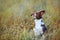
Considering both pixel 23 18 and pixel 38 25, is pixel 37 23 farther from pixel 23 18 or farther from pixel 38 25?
pixel 23 18

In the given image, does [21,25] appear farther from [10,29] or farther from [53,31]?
[53,31]

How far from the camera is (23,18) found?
5.97 ft

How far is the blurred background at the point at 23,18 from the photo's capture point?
1.78 metres

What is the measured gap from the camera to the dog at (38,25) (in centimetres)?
180

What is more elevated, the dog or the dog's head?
the dog's head

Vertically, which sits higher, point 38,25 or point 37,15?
point 37,15

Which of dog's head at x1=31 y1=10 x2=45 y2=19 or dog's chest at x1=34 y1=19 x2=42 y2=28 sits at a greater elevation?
dog's head at x1=31 y1=10 x2=45 y2=19

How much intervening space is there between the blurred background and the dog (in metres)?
0.04

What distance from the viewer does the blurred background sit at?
178cm

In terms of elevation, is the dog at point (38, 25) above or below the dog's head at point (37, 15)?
below

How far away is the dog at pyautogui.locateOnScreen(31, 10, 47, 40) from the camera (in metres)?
1.80

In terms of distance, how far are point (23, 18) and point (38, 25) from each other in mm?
203

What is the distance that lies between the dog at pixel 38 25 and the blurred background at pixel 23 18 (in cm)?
4

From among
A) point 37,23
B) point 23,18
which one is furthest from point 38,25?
point 23,18
